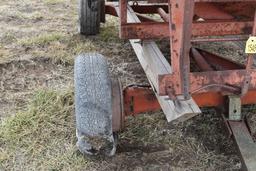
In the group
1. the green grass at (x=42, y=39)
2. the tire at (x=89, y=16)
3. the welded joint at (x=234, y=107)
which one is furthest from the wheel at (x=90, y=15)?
the welded joint at (x=234, y=107)

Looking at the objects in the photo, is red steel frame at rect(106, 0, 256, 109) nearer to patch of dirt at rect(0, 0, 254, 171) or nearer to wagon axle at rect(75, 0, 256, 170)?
wagon axle at rect(75, 0, 256, 170)

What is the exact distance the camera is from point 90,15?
5070 mm

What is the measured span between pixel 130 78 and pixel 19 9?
290cm

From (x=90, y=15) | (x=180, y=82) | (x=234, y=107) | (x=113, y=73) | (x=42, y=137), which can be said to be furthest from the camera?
(x=90, y=15)

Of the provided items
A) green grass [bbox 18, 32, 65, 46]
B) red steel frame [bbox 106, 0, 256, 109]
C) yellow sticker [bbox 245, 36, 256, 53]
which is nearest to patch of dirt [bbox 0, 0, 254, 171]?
green grass [bbox 18, 32, 65, 46]

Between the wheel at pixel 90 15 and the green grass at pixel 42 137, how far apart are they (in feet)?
4.61

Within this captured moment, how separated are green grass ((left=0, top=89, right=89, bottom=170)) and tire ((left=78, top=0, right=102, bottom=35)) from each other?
1403mm

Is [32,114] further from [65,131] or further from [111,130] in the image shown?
[111,130]

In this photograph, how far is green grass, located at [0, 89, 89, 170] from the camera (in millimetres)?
3027

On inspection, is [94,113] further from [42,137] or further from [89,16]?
[89,16]

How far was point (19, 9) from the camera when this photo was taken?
6500mm

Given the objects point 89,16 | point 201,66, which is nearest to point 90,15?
point 89,16

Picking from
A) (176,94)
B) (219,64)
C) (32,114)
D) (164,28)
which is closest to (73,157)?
(32,114)

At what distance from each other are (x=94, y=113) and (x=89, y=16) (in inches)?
98.1
